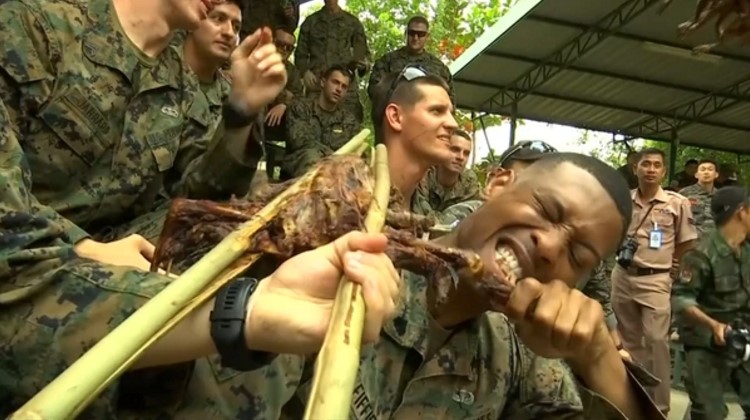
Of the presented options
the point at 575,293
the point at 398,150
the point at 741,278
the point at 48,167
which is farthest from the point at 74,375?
the point at 741,278

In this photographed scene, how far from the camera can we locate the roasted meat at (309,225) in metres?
1.25

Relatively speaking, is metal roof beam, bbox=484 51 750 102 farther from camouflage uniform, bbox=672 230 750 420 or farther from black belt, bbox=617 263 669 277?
camouflage uniform, bbox=672 230 750 420

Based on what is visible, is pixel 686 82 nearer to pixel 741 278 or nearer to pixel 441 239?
pixel 741 278

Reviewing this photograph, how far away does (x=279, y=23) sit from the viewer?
8234mm

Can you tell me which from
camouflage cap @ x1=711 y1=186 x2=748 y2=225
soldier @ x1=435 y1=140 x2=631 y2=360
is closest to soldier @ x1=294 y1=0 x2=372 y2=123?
camouflage cap @ x1=711 y1=186 x2=748 y2=225

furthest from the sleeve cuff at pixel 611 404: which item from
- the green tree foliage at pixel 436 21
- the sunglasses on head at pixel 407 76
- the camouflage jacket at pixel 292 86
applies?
the green tree foliage at pixel 436 21

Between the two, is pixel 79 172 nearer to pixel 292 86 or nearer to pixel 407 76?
pixel 407 76

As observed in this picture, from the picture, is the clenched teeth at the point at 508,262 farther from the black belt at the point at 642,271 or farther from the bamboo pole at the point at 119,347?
the black belt at the point at 642,271

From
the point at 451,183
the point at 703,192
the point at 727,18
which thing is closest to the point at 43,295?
the point at 727,18

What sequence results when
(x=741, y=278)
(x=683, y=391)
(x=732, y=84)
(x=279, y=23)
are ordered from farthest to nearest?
(x=732, y=84), (x=279, y=23), (x=683, y=391), (x=741, y=278)

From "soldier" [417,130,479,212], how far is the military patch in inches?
67.4

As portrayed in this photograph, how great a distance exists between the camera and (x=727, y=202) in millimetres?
5789

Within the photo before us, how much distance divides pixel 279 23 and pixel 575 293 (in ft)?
23.2

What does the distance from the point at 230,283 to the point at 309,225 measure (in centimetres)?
20
